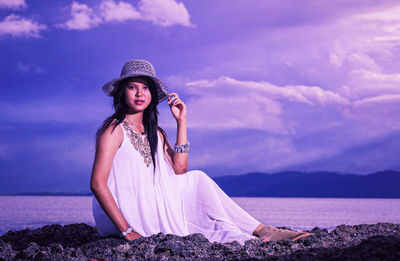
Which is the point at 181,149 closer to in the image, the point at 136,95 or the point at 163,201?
the point at 163,201

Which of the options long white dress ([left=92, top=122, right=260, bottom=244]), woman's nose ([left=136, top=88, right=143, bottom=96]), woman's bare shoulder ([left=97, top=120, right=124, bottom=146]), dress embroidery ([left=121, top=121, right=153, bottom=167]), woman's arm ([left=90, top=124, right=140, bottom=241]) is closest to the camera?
woman's arm ([left=90, top=124, right=140, bottom=241])

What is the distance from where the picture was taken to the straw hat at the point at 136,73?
5323 mm

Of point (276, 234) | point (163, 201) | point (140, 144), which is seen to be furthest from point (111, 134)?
point (276, 234)

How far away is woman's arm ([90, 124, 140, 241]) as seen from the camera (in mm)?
4844

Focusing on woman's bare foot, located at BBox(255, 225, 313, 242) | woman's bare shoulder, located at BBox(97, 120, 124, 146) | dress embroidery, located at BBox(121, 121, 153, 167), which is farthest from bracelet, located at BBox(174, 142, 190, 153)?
woman's bare foot, located at BBox(255, 225, 313, 242)

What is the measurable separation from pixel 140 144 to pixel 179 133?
585mm

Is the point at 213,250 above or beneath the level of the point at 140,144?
beneath

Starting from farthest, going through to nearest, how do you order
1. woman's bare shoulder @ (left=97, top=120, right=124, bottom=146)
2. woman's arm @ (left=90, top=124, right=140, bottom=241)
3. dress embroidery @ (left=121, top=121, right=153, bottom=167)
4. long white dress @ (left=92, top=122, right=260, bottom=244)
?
dress embroidery @ (left=121, top=121, right=153, bottom=167) < long white dress @ (left=92, top=122, right=260, bottom=244) < woman's bare shoulder @ (left=97, top=120, right=124, bottom=146) < woman's arm @ (left=90, top=124, right=140, bottom=241)

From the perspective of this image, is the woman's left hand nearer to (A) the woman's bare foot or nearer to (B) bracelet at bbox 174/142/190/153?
(B) bracelet at bbox 174/142/190/153

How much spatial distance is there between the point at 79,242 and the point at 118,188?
1.95 m

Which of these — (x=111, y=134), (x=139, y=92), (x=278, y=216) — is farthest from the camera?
(x=278, y=216)

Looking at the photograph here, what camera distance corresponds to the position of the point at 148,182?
5238 mm

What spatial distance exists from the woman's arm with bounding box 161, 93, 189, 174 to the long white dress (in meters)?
0.14

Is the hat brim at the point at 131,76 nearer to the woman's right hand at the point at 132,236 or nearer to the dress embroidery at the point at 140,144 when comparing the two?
the dress embroidery at the point at 140,144
